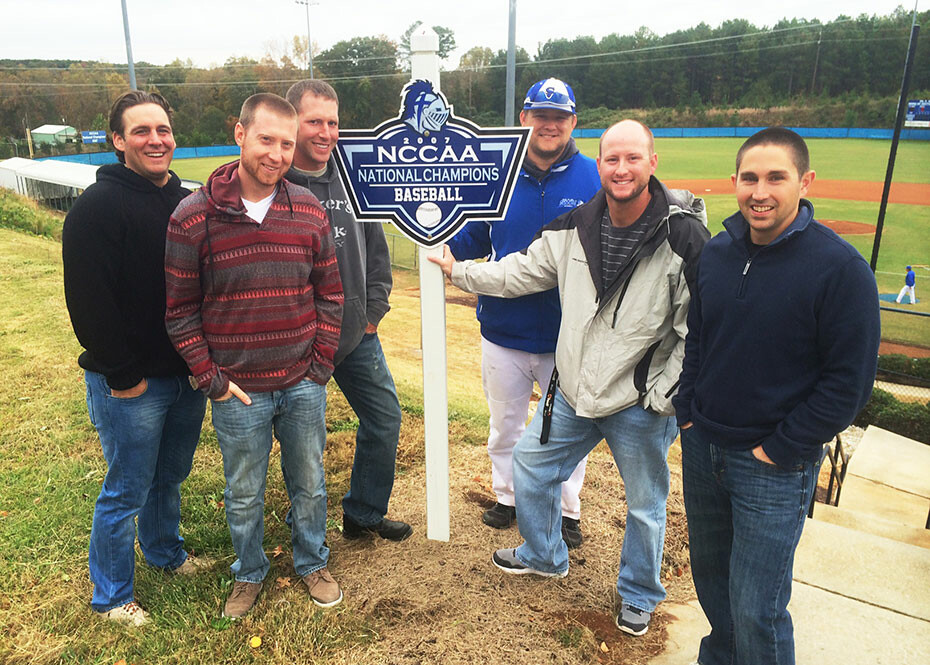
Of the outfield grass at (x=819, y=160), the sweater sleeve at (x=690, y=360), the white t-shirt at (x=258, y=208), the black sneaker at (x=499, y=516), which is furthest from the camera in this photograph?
the outfield grass at (x=819, y=160)

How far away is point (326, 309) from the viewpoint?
2766 mm

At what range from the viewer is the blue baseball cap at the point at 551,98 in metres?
3.22

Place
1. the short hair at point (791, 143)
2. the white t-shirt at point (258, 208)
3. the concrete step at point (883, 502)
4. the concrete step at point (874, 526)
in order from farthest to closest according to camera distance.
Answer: the concrete step at point (883, 502) < the concrete step at point (874, 526) < the white t-shirt at point (258, 208) < the short hair at point (791, 143)

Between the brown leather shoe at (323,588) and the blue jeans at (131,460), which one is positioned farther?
the brown leather shoe at (323,588)

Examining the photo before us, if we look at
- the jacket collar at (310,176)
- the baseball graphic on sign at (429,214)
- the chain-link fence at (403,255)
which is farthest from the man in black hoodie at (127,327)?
the chain-link fence at (403,255)

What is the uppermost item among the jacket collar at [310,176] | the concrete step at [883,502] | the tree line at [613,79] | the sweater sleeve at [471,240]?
the tree line at [613,79]

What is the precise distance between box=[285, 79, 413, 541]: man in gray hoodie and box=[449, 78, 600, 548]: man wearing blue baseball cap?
517 mm

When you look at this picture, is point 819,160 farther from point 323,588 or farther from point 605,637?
point 323,588

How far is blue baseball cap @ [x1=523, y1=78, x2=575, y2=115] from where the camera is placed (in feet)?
10.6

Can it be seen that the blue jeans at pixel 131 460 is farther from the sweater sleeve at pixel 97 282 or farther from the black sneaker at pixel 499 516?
the black sneaker at pixel 499 516

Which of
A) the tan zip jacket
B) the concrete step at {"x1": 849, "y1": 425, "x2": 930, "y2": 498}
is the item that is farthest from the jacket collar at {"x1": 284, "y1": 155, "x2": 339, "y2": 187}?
the concrete step at {"x1": 849, "y1": 425, "x2": 930, "y2": 498}

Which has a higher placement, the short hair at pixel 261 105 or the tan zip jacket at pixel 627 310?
the short hair at pixel 261 105

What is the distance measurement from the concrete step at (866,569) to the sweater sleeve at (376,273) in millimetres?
2479

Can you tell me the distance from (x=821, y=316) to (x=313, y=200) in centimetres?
185
